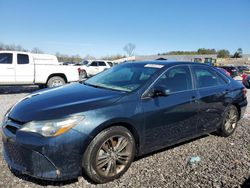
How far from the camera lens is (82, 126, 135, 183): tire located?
3244mm

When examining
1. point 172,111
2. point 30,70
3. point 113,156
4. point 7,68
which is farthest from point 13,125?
point 30,70

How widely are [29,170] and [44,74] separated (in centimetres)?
957

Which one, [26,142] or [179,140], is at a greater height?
[26,142]

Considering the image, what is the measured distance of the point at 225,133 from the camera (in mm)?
5516

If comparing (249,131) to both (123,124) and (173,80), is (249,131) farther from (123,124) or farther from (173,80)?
(123,124)

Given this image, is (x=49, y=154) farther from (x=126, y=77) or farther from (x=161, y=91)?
(x=126, y=77)

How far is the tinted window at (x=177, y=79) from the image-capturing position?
4.23 metres

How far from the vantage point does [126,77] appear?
4457mm

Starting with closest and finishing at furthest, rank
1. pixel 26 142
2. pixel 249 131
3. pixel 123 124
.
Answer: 1. pixel 26 142
2. pixel 123 124
3. pixel 249 131

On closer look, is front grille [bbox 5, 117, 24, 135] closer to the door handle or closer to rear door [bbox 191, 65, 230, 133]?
the door handle

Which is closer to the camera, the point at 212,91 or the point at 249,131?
the point at 212,91

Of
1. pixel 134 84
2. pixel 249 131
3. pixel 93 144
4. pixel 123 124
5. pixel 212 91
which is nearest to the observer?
pixel 93 144

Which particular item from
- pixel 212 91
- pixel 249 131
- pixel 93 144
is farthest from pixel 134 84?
pixel 249 131

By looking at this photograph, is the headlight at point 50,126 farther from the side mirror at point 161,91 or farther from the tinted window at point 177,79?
the tinted window at point 177,79
